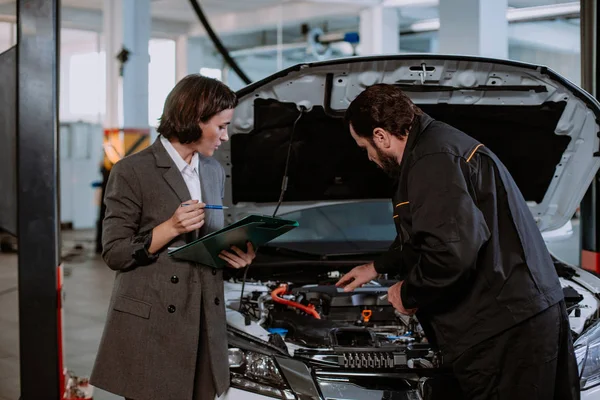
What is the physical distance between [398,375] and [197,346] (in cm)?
76

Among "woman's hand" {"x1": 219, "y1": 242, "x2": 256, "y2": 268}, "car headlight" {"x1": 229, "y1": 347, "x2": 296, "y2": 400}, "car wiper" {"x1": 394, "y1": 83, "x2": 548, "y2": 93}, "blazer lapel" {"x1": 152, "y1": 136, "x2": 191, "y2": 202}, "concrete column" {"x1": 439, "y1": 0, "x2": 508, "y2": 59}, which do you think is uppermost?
"concrete column" {"x1": 439, "y1": 0, "x2": 508, "y2": 59}

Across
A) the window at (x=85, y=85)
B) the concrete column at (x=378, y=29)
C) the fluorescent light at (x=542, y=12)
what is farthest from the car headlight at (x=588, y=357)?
the window at (x=85, y=85)

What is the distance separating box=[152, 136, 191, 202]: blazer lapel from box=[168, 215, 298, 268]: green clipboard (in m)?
0.17

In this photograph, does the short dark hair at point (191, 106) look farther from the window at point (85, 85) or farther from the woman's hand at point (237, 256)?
the window at point (85, 85)

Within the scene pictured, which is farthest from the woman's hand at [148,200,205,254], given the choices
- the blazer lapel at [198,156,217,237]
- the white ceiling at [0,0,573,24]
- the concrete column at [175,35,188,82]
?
the concrete column at [175,35,188,82]

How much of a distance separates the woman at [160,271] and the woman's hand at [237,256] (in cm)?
11

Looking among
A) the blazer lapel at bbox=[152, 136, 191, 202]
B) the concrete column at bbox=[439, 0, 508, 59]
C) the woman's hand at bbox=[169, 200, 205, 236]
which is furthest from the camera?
the concrete column at bbox=[439, 0, 508, 59]

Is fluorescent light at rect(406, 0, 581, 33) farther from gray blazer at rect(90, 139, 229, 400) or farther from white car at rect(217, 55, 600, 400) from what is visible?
gray blazer at rect(90, 139, 229, 400)

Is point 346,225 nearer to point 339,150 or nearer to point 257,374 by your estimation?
point 339,150

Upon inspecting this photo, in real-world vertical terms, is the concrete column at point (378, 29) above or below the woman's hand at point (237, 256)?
above

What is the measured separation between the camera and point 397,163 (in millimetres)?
2189

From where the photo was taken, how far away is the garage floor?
15.0 feet

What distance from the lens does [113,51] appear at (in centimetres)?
1026

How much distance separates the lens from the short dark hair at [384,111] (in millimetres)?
2084
